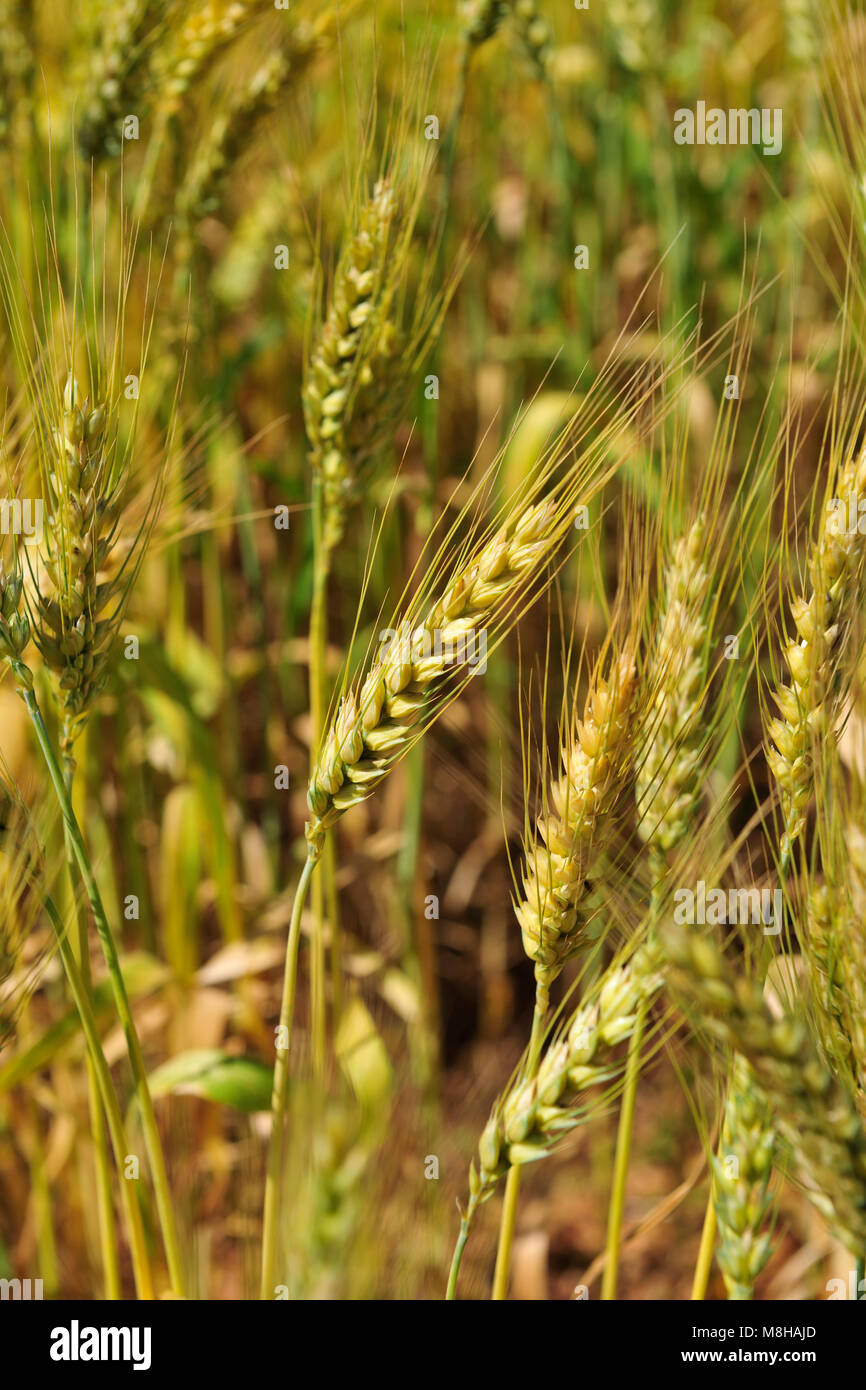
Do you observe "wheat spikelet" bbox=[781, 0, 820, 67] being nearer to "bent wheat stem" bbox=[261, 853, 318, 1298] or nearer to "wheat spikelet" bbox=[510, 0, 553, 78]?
"wheat spikelet" bbox=[510, 0, 553, 78]

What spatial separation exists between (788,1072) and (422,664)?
1.08ft

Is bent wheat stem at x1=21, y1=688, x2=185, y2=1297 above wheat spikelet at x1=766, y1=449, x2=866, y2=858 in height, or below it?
below

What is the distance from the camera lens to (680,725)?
800 mm

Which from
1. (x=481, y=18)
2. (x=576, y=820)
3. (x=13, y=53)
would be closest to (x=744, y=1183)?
(x=576, y=820)

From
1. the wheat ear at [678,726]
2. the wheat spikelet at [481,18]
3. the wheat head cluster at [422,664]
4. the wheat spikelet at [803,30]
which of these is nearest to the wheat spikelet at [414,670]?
the wheat head cluster at [422,664]

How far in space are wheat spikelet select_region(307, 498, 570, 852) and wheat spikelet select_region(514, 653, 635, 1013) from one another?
0.10m

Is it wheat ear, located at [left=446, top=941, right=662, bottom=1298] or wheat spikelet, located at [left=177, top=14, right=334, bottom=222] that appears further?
wheat spikelet, located at [left=177, top=14, right=334, bottom=222]

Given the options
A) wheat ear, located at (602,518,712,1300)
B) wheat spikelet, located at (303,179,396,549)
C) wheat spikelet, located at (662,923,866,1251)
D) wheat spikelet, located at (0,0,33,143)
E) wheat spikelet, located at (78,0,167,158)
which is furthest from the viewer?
wheat spikelet, located at (0,0,33,143)

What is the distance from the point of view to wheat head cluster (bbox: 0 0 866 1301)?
733 millimetres

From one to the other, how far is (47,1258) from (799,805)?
3.22ft

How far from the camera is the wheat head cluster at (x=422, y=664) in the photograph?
73 centimetres

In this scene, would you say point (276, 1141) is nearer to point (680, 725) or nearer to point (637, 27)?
point (680, 725)

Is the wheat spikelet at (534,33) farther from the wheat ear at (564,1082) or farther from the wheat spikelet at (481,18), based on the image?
the wheat ear at (564,1082)

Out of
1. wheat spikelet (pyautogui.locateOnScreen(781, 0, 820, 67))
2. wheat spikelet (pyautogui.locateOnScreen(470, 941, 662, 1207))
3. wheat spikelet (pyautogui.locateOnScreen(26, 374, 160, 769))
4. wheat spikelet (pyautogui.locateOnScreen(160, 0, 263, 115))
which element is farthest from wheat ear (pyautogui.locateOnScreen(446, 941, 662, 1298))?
wheat spikelet (pyautogui.locateOnScreen(781, 0, 820, 67))
